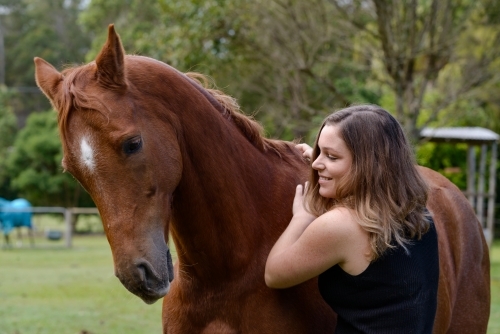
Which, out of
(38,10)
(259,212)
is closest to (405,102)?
(259,212)

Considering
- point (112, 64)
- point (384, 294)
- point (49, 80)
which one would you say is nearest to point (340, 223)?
point (384, 294)

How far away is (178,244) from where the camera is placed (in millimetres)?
3012

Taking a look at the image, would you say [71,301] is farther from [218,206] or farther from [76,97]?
[76,97]

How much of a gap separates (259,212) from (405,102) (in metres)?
11.9

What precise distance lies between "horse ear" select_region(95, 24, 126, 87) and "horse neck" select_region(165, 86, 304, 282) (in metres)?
0.33

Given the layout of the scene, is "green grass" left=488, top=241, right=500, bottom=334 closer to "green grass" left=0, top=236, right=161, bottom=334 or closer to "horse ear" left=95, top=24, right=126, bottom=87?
"green grass" left=0, top=236, right=161, bottom=334

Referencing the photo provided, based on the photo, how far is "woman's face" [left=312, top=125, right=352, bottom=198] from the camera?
2.75 m

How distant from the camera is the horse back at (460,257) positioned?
153 inches

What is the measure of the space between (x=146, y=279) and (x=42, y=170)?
3025 cm

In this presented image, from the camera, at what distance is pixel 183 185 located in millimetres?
2818

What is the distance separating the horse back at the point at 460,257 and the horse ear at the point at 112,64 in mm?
1938

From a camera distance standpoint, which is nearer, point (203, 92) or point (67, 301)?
point (203, 92)

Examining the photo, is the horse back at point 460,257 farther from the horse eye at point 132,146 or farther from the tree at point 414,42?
the tree at point 414,42

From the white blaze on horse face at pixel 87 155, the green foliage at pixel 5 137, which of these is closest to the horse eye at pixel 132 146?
the white blaze on horse face at pixel 87 155
